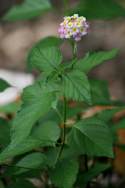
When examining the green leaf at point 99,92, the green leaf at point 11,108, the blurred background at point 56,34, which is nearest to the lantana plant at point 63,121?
the green leaf at point 99,92

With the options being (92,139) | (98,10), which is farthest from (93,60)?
(98,10)

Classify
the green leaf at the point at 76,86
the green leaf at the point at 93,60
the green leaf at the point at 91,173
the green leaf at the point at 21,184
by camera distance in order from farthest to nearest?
the green leaf at the point at 91,173, the green leaf at the point at 21,184, the green leaf at the point at 93,60, the green leaf at the point at 76,86

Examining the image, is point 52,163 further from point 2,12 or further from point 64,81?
point 2,12

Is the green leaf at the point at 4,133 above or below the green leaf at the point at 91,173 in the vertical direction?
above

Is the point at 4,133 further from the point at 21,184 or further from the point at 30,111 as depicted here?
the point at 30,111

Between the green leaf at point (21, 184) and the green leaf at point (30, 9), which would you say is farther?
the green leaf at point (30, 9)

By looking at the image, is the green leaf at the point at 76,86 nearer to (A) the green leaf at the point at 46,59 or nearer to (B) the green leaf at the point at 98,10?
(A) the green leaf at the point at 46,59

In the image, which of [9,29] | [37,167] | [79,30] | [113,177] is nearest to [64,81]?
[79,30]
